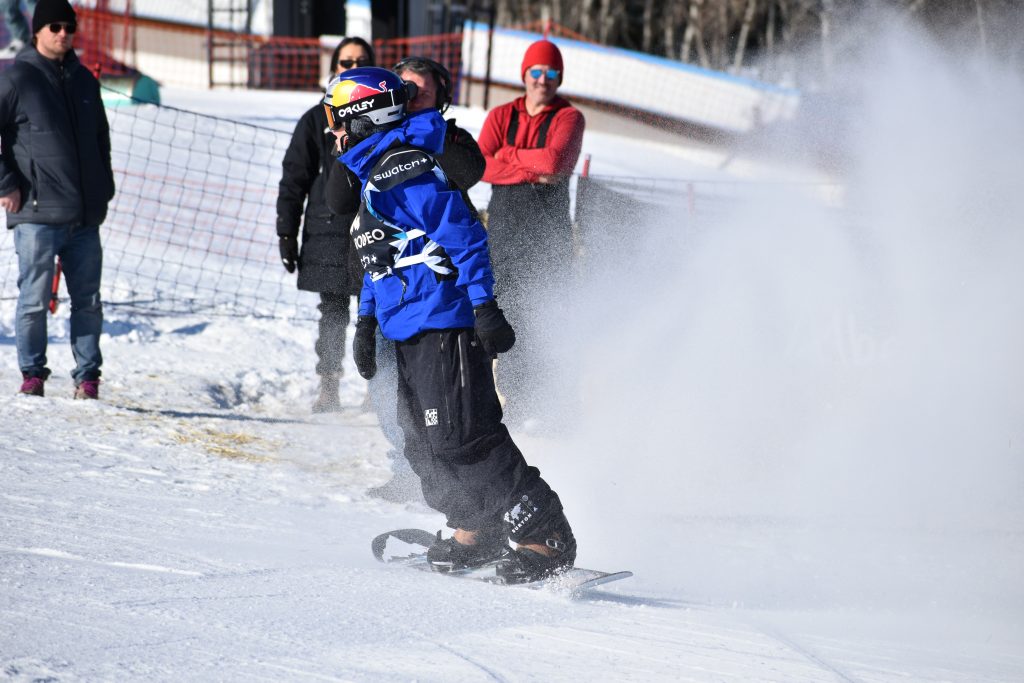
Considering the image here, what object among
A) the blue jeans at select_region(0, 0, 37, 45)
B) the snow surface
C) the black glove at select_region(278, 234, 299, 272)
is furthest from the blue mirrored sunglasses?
the blue jeans at select_region(0, 0, 37, 45)

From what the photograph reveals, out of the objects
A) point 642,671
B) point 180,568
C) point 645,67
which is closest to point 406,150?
point 180,568

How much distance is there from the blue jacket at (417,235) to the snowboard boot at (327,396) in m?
2.79

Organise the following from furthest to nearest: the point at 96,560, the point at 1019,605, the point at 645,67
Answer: the point at 645,67
the point at 1019,605
the point at 96,560

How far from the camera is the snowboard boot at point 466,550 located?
408 centimetres

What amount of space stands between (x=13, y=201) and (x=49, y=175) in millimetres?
214

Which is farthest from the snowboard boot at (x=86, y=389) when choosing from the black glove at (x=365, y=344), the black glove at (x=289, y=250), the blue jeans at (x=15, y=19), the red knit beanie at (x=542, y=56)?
the blue jeans at (x=15, y=19)

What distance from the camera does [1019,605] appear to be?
14.9 ft

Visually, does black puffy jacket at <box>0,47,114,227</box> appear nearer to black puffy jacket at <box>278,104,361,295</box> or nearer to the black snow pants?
black puffy jacket at <box>278,104,361,295</box>

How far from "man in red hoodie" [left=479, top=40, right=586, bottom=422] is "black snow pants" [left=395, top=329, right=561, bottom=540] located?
2.17 metres

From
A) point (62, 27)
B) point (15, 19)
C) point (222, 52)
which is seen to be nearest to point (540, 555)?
point (62, 27)

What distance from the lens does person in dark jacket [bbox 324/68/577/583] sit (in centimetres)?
392

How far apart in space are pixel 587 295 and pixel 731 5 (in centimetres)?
3198

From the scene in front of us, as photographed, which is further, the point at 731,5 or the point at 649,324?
the point at 731,5

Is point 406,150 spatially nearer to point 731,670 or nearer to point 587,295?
point 731,670
